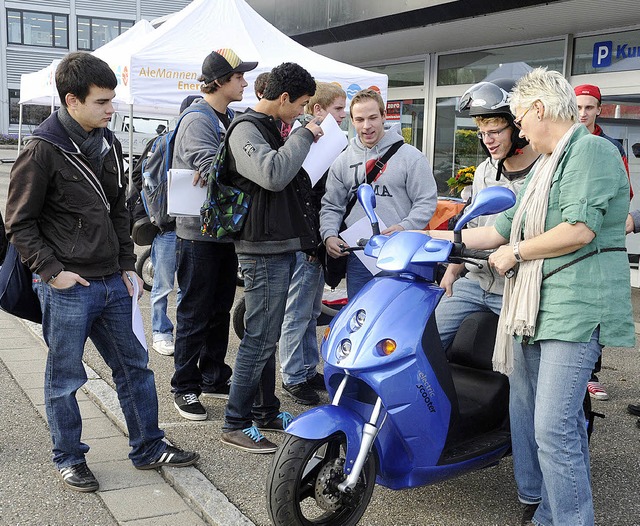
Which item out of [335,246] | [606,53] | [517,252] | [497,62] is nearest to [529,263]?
[517,252]

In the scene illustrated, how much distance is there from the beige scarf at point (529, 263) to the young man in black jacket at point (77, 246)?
175 centimetres

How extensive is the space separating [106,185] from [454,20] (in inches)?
287

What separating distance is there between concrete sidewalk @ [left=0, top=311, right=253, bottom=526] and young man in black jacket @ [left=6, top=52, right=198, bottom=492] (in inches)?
5.8

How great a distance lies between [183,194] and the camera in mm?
4465

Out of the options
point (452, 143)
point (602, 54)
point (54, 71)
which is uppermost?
point (602, 54)

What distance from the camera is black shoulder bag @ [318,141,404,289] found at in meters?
4.36

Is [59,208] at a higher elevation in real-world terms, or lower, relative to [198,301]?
higher

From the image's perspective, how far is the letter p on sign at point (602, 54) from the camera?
9.36 m

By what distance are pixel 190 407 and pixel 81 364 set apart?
3.39 feet

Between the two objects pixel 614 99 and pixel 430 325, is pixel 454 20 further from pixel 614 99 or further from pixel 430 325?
pixel 430 325

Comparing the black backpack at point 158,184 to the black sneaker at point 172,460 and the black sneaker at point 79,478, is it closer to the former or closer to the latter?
the black sneaker at point 172,460

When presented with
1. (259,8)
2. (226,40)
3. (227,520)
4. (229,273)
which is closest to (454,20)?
(226,40)

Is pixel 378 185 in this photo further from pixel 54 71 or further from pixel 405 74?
pixel 405 74

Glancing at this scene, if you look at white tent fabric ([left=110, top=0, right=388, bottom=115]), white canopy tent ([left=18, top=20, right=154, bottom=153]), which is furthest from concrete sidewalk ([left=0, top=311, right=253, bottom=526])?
white canopy tent ([left=18, top=20, right=154, bottom=153])
